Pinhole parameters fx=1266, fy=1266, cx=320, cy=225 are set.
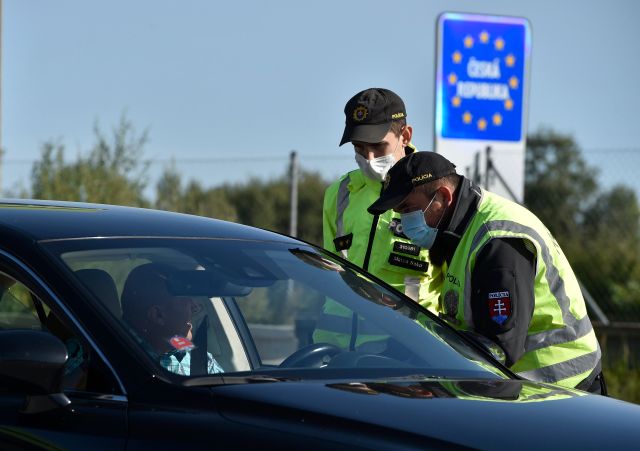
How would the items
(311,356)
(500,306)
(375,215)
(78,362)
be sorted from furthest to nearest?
(375,215) → (500,306) → (311,356) → (78,362)

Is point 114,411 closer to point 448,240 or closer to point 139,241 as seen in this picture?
point 139,241

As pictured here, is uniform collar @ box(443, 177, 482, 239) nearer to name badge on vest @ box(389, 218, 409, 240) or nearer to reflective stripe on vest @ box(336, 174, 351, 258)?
name badge on vest @ box(389, 218, 409, 240)

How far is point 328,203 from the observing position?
19.1 ft

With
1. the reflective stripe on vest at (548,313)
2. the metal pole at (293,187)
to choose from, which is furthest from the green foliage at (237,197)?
the reflective stripe on vest at (548,313)

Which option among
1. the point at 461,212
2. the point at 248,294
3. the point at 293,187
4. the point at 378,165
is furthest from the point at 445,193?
the point at 293,187

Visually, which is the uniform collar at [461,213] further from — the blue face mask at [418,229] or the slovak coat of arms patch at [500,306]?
the slovak coat of arms patch at [500,306]

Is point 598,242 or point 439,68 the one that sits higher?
point 439,68

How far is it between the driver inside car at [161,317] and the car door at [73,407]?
0.50 feet

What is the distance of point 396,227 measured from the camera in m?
5.52

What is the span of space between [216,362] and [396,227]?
5.98 ft

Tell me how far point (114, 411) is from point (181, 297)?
0.74 metres

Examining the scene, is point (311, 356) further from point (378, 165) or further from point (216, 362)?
point (378, 165)

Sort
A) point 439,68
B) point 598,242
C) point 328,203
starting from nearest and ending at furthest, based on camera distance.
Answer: point 328,203, point 439,68, point 598,242

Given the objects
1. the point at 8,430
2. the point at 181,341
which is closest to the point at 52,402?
the point at 8,430
